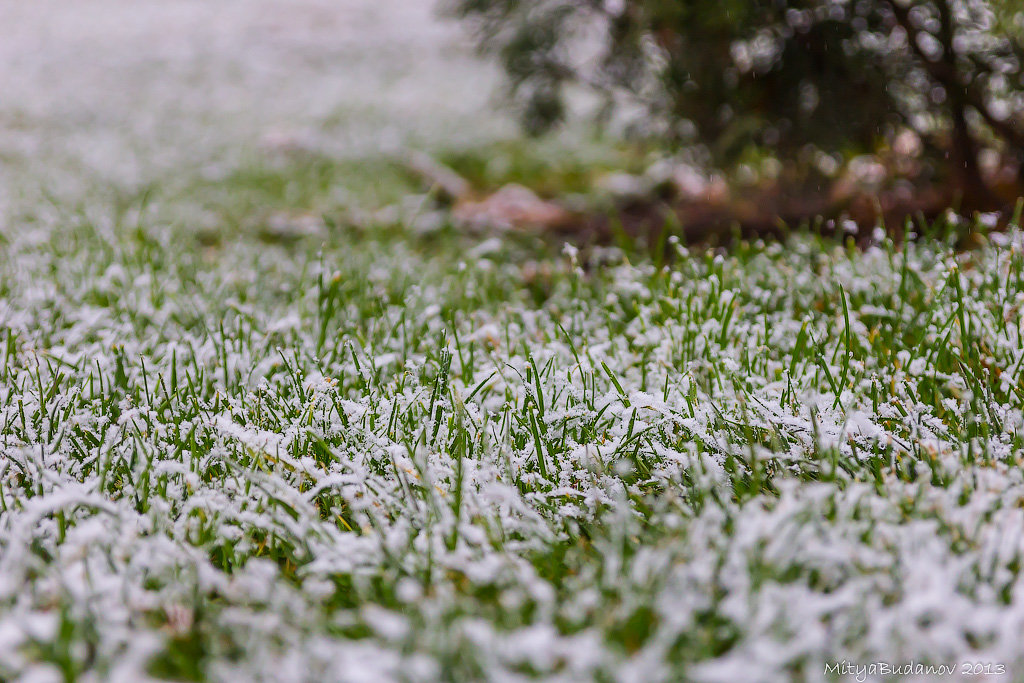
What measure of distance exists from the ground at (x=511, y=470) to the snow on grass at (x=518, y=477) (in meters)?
0.01

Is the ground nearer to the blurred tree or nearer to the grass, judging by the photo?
the grass

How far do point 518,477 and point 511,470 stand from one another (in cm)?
3

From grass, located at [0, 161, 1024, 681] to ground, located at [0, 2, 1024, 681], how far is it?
0.01 meters

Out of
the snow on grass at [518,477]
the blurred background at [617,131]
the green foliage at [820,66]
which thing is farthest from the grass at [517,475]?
the green foliage at [820,66]

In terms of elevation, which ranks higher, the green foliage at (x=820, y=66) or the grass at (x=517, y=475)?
the green foliage at (x=820, y=66)

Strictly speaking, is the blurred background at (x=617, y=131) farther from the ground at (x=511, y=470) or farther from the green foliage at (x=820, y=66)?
the ground at (x=511, y=470)

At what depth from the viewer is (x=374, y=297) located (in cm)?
327

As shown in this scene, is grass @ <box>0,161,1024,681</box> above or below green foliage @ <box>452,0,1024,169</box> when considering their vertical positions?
below

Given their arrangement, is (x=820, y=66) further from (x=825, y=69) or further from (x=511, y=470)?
(x=511, y=470)

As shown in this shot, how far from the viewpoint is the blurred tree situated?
4.27m

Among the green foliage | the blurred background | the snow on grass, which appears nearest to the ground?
the snow on grass

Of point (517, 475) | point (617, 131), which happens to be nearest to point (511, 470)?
point (517, 475)

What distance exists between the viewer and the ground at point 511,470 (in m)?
1.22

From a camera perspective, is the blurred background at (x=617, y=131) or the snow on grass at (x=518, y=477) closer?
the snow on grass at (x=518, y=477)
